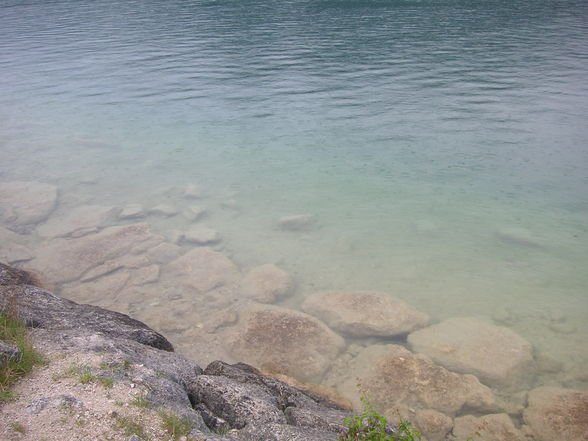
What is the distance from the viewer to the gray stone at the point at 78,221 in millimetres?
14109

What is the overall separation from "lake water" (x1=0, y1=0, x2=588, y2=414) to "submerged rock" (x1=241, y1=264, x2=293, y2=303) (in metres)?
0.50

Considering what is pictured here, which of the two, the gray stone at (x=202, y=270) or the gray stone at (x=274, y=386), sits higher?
the gray stone at (x=274, y=386)

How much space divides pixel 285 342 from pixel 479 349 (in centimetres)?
398

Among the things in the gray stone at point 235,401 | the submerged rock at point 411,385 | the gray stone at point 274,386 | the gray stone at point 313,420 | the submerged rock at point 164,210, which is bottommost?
the submerged rock at point 411,385

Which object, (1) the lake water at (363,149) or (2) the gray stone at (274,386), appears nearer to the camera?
(2) the gray stone at (274,386)

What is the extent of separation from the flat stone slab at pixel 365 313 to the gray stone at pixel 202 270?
2.49 metres

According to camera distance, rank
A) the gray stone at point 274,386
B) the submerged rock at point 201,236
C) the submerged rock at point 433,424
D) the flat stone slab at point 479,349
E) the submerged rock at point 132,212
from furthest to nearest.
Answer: the submerged rock at point 132,212 < the submerged rock at point 201,236 < the flat stone slab at point 479,349 < the submerged rock at point 433,424 < the gray stone at point 274,386

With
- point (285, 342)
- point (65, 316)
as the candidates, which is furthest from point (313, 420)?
point (65, 316)

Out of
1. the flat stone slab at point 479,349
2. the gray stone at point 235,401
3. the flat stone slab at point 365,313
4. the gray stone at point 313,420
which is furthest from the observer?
the flat stone slab at point 365,313

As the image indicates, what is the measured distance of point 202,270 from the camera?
39.8 feet

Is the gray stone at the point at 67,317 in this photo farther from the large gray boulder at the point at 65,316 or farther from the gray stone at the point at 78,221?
the gray stone at the point at 78,221

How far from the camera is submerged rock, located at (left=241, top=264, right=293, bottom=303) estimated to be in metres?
11.2

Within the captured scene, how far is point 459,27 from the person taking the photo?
39.5 metres

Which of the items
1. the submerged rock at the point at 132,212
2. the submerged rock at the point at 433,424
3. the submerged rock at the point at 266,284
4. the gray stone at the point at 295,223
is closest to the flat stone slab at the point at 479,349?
the submerged rock at the point at 433,424
